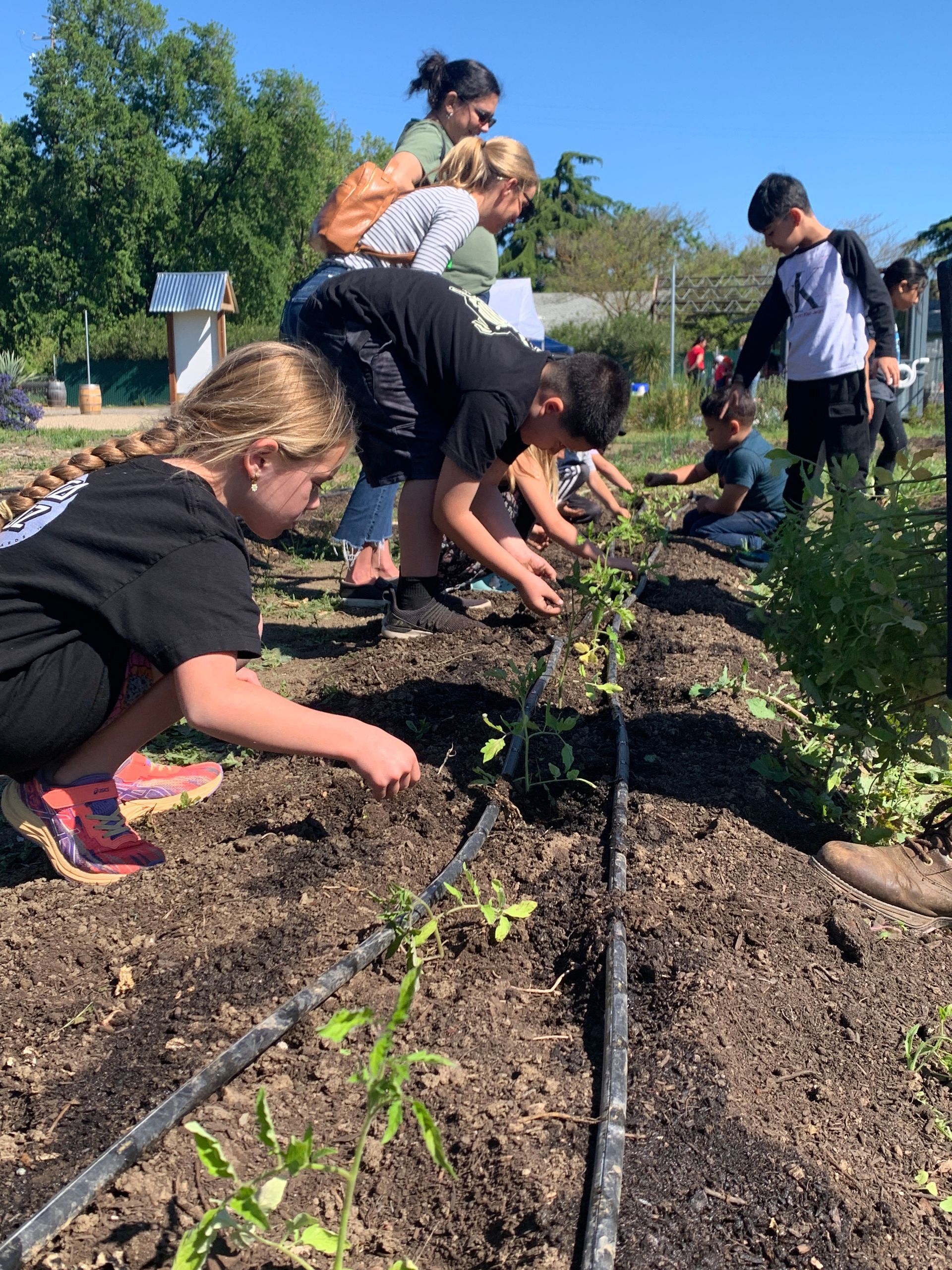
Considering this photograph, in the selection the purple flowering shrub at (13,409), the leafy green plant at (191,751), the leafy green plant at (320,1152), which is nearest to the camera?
the leafy green plant at (320,1152)

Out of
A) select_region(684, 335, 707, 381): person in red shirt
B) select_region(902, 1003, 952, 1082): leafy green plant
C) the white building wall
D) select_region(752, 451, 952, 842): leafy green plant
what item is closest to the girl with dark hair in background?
select_region(752, 451, 952, 842): leafy green plant

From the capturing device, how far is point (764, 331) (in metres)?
5.12

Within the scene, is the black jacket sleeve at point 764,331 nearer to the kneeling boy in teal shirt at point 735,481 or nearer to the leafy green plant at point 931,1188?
the kneeling boy in teal shirt at point 735,481

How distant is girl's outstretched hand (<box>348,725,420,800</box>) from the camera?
1.88 m

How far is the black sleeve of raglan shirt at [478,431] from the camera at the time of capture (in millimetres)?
3281

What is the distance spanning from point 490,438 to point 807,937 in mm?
1870

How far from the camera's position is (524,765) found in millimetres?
2672

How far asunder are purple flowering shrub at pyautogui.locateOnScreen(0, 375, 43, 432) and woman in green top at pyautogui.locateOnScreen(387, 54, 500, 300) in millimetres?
12135

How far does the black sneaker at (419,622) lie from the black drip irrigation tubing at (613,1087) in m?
1.54

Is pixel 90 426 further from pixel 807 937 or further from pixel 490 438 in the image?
pixel 807 937

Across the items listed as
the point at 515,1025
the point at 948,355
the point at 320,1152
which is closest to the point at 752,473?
the point at 948,355

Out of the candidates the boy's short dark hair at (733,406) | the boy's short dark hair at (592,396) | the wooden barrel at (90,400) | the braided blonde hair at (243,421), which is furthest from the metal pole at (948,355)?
the wooden barrel at (90,400)

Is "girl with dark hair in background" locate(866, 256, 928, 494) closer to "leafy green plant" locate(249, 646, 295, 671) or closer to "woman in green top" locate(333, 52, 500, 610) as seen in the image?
"woman in green top" locate(333, 52, 500, 610)

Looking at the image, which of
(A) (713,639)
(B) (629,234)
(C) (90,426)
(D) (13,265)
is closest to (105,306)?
(D) (13,265)
